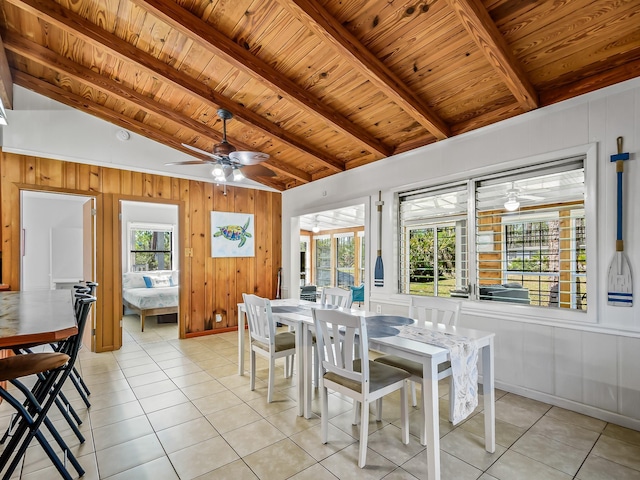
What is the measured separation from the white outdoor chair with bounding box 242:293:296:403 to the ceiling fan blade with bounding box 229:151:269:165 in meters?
1.29

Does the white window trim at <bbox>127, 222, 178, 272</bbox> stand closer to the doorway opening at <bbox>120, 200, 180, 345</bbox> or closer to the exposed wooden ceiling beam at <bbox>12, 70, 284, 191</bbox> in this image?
the doorway opening at <bbox>120, 200, 180, 345</bbox>

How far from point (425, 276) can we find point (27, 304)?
4088 millimetres

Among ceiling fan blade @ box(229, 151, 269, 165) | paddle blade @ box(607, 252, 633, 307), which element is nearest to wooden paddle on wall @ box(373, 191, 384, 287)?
ceiling fan blade @ box(229, 151, 269, 165)

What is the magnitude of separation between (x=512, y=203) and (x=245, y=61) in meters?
2.84

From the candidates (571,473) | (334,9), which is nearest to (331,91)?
(334,9)

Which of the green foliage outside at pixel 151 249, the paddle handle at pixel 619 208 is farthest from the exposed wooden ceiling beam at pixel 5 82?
the paddle handle at pixel 619 208

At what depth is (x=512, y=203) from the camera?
3.21 metres

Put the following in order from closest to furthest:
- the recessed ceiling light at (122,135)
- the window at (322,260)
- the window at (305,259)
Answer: the recessed ceiling light at (122,135) → the window at (322,260) → the window at (305,259)

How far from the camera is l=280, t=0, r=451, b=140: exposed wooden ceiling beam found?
85.0 inches

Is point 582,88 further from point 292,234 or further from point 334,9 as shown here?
point 292,234

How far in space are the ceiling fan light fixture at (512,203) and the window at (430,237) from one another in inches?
16.4

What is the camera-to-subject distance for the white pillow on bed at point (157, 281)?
681 centimetres

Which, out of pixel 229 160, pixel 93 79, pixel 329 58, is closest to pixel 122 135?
pixel 93 79

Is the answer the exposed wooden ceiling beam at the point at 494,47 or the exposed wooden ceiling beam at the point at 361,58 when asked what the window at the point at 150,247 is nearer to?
the exposed wooden ceiling beam at the point at 361,58
